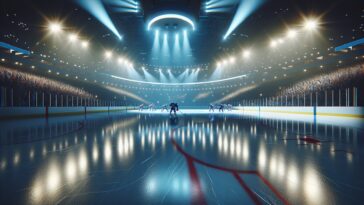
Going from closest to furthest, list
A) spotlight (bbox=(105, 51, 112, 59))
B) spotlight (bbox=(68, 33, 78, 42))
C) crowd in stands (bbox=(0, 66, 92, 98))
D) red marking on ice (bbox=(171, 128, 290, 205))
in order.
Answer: red marking on ice (bbox=(171, 128, 290, 205))
crowd in stands (bbox=(0, 66, 92, 98))
spotlight (bbox=(68, 33, 78, 42))
spotlight (bbox=(105, 51, 112, 59))

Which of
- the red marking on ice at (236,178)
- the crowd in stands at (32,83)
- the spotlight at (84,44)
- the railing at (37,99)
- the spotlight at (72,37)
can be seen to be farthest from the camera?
the spotlight at (84,44)

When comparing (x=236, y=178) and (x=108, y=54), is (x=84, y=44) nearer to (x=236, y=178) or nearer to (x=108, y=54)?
(x=108, y=54)

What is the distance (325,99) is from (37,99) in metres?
28.7

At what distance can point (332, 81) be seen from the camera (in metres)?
18.0

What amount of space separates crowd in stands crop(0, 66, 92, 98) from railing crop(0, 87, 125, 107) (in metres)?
0.41

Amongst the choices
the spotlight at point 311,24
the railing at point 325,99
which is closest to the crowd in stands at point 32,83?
the spotlight at point 311,24

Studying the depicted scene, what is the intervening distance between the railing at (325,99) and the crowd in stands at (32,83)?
28.0 m

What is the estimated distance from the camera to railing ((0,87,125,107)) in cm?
1404

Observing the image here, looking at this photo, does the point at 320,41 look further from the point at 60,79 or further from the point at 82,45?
the point at 60,79

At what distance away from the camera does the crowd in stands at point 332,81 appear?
1544cm

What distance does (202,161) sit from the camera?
10.7 feet

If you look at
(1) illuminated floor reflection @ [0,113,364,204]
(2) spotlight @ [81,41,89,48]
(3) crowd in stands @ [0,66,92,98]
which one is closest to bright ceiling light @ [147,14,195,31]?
(2) spotlight @ [81,41,89,48]

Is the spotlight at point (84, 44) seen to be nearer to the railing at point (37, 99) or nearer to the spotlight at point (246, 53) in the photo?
the railing at point (37, 99)

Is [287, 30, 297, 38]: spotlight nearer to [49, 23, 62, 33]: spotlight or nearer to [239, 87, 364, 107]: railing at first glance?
[239, 87, 364, 107]: railing
